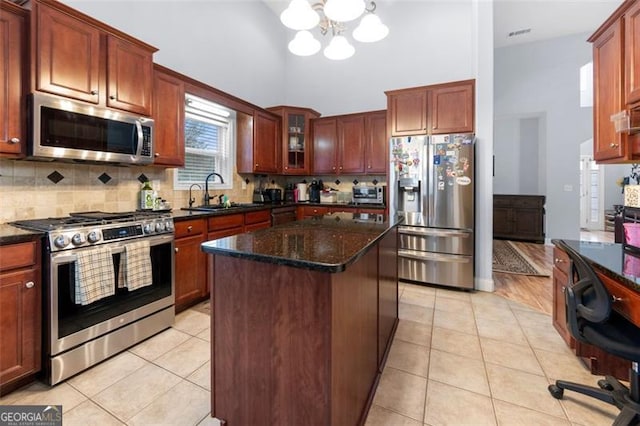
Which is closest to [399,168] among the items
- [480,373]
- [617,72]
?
[617,72]

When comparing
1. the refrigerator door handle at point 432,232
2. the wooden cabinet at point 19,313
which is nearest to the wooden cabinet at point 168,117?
the wooden cabinet at point 19,313

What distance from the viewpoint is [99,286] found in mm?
1901

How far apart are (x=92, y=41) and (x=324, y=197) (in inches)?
129

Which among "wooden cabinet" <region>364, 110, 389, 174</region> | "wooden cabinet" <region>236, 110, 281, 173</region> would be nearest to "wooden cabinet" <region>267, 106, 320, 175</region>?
"wooden cabinet" <region>236, 110, 281, 173</region>

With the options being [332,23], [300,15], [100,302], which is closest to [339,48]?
[332,23]

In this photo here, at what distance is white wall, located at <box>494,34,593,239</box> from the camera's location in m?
5.84

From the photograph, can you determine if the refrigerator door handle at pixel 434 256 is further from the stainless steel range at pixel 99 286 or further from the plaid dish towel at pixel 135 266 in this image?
the plaid dish towel at pixel 135 266

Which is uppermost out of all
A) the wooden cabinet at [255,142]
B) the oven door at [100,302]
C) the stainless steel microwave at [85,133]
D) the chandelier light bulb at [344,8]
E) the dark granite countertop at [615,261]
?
the chandelier light bulb at [344,8]

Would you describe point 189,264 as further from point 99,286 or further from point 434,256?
point 434,256

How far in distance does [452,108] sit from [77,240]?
3753 mm

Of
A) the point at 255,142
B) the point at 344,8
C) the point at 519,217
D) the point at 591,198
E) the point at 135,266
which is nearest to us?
the point at 344,8

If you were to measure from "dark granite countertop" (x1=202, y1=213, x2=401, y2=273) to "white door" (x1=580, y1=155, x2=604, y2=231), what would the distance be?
9.50m

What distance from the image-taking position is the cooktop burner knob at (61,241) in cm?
172

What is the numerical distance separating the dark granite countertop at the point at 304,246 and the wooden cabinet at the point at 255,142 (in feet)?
8.28
